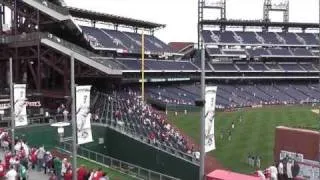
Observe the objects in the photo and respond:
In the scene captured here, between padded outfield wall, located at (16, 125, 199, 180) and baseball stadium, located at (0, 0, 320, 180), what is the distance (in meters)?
0.07

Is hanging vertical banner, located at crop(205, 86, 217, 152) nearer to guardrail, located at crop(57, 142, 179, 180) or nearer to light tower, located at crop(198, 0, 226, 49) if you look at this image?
guardrail, located at crop(57, 142, 179, 180)

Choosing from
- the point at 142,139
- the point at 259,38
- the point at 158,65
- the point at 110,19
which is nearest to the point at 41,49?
the point at 142,139

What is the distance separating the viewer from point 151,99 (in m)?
53.0

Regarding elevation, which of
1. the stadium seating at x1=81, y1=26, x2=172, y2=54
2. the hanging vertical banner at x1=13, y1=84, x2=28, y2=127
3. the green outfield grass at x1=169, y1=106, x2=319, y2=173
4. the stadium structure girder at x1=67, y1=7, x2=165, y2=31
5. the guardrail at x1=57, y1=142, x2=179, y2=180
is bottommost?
the green outfield grass at x1=169, y1=106, x2=319, y2=173

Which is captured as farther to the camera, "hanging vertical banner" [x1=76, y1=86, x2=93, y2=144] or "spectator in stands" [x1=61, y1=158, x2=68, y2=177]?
"spectator in stands" [x1=61, y1=158, x2=68, y2=177]

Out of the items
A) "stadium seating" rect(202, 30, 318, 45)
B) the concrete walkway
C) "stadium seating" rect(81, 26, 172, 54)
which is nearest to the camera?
the concrete walkway

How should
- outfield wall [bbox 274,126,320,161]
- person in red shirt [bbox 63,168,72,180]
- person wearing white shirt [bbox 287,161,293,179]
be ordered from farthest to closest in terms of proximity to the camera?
1. outfield wall [bbox 274,126,320,161]
2. person wearing white shirt [bbox 287,161,293,179]
3. person in red shirt [bbox 63,168,72,180]

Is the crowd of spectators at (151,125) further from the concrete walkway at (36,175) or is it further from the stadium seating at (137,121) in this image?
the concrete walkway at (36,175)

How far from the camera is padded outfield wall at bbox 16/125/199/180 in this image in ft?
89.6

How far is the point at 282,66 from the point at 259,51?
172 inches

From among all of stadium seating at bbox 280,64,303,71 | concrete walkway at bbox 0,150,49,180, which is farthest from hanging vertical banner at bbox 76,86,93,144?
stadium seating at bbox 280,64,303,71

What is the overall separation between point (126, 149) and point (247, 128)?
16404 mm

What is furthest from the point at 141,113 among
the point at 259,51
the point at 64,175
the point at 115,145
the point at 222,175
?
the point at 259,51

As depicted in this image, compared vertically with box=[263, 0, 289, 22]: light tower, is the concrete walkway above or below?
below
